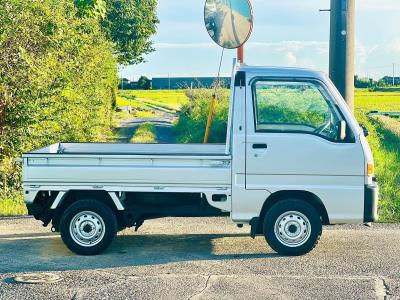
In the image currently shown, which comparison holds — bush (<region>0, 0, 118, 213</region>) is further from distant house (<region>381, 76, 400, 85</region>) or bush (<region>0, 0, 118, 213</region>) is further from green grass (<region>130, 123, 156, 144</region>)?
distant house (<region>381, 76, 400, 85</region>)

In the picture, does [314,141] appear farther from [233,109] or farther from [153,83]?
[153,83]

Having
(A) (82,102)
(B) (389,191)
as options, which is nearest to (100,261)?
(B) (389,191)

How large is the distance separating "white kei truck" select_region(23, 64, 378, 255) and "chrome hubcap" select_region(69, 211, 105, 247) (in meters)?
0.01

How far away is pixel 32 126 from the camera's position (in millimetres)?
13891

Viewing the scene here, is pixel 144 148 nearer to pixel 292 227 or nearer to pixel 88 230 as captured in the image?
pixel 88 230

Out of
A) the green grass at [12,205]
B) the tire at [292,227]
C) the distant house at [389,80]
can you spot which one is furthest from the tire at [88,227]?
the distant house at [389,80]

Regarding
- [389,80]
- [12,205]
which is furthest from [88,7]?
[389,80]

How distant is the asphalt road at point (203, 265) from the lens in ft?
24.0

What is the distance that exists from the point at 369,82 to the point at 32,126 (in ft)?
307

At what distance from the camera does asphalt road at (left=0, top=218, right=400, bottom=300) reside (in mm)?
7324

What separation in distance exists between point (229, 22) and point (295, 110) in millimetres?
2369

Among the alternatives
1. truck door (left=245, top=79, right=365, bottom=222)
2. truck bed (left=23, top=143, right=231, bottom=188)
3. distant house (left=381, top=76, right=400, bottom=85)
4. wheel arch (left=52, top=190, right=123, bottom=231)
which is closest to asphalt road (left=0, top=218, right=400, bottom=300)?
wheel arch (left=52, top=190, right=123, bottom=231)

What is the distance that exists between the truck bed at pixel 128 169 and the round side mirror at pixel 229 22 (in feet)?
8.45

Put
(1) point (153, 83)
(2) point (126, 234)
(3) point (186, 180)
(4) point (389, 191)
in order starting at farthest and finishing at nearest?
(1) point (153, 83), (4) point (389, 191), (2) point (126, 234), (3) point (186, 180)
